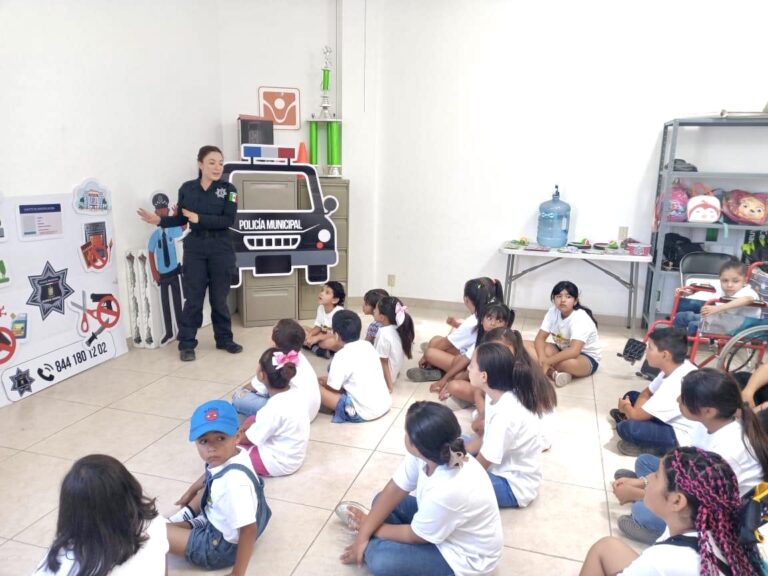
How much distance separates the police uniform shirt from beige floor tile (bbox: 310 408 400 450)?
1.58 metres

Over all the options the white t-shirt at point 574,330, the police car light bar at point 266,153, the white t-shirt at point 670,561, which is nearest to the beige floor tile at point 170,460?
the white t-shirt at point 670,561

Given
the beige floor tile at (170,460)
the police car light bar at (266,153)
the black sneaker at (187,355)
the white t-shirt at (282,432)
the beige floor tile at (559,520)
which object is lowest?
the beige floor tile at (559,520)

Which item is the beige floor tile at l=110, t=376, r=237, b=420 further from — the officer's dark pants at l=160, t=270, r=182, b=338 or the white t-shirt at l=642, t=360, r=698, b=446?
the white t-shirt at l=642, t=360, r=698, b=446

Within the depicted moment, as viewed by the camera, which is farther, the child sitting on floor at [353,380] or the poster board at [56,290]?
the poster board at [56,290]

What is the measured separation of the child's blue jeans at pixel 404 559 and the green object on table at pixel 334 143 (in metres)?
3.87

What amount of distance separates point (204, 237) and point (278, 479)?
2.02 meters

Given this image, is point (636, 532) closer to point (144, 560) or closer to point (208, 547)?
point (208, 547)

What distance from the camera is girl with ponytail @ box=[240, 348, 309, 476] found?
2.50 metres

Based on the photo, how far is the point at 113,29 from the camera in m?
3.96

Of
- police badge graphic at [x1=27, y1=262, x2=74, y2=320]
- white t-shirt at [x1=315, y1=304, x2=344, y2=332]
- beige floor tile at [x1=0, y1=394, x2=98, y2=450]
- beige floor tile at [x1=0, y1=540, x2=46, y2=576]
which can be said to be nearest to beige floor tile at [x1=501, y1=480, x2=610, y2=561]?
beige floor tile at [x1=0, y1=540, x2=46, y2=576]

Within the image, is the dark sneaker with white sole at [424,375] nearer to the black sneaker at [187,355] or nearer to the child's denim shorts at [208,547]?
the black sneaker at [187,355]

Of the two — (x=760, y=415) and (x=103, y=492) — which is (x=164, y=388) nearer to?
(x=103, y=492)

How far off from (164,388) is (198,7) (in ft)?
10.5

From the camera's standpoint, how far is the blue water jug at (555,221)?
5.00m
